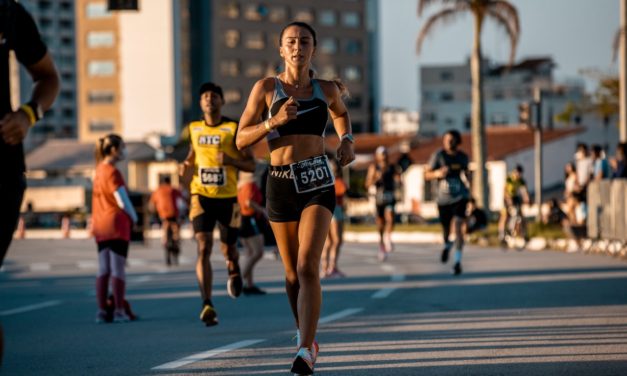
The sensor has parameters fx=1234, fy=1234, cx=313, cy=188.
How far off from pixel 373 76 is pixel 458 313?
125354 mm

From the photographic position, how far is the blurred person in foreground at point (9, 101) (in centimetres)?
483

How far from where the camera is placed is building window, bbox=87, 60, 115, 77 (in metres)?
115

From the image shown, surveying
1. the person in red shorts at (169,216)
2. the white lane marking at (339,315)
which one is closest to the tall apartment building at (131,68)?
the person in red shorts at (169,216)

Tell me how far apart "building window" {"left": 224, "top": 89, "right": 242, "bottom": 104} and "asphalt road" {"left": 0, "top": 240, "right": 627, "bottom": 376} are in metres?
103

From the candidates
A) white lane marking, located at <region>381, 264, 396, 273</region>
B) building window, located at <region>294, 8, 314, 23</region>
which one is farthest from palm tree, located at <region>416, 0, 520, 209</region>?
building window, located at <region>294, 8, 314, 23</region>

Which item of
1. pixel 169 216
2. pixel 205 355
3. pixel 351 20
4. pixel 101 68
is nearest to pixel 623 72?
pixel 169 216

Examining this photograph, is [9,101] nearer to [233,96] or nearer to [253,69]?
[233,96]

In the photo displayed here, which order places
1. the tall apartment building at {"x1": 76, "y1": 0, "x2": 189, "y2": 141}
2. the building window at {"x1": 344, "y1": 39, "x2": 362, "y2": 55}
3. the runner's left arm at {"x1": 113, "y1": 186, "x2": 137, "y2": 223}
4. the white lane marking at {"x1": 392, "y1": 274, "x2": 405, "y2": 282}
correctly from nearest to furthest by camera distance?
1. the runner's left arm at {"x1": 113, "y1": 186, "x2": 137, "y2": 223}
2. the white lane marking at {"x1": 392, "y1": 274, "x2": 405, "y2": 282}
3. the tall apartment building at {"x1": 76, "y1": 0, "x2": 189, "y2": 141}
4. the building window at {"x1": 344, "y1": 39, "x2": 362, "y2": 55}

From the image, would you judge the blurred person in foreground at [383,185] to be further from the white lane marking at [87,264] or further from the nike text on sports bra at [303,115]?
the nike text on sports bra at [303,115]

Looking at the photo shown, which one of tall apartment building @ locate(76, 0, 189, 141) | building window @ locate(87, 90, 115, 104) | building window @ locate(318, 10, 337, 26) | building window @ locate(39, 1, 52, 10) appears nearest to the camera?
tall apartment building @ locate(76, 0, 189, 141)

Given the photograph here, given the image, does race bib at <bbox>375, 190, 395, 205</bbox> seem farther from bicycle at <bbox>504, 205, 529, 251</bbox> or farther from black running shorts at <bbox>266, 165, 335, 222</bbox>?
black running shorts at <bbox>266, 165, 335, 222</bbox>

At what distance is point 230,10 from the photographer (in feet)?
401

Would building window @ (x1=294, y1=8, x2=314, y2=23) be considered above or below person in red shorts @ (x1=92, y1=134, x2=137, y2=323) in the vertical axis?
above

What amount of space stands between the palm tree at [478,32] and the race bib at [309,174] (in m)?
29.3
